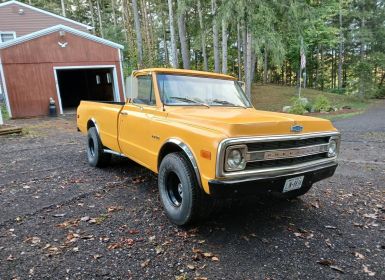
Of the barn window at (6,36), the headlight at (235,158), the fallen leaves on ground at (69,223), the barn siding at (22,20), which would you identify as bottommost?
the fallen leaves on ground at (69,223)

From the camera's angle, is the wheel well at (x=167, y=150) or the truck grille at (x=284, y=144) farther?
the wheel well at (x=167, y=150)

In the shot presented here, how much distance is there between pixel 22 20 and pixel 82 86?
19.8ft

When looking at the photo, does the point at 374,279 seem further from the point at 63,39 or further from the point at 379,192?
the point at 63,39

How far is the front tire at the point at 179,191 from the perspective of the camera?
3191 millimetres

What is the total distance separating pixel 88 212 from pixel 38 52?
14.0 metres

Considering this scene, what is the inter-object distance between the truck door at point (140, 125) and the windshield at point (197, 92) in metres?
0.21

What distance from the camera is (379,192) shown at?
187 inches

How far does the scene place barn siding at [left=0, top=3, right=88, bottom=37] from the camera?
20.6 m

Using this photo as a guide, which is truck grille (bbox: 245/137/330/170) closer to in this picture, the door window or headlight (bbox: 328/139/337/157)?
headlight (bbox: 328/139/337/157)

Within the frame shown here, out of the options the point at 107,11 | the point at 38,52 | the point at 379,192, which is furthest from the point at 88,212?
the point at 107,11

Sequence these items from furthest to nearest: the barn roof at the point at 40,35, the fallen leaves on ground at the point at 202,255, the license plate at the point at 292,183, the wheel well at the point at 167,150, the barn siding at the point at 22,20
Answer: the barn siding at the point at 22,20 → the barn roof at the point at 40,35 → the wheel well at the point at 167,150 → the license plate at the point at 292,183 → the fallen leaves on ground at the point at 202,255

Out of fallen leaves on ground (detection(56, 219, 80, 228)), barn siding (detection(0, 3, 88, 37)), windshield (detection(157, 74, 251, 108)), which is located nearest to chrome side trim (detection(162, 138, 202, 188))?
windshield (detection(157, 74, 251, 108))

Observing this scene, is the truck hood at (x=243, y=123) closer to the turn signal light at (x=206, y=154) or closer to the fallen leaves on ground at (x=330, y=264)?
the turn signal light at (x=206, y=154)

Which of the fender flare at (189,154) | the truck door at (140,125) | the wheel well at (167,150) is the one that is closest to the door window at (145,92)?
the truck door at (140,125)
